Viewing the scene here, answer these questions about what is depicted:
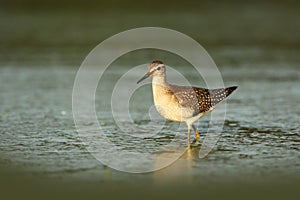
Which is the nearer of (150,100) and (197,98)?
(197,98)

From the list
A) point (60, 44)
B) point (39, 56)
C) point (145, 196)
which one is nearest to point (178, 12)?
point (60, 44)

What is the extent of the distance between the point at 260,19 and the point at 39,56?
781 cm

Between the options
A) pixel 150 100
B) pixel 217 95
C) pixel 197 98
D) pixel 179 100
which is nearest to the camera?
pixel 179 100

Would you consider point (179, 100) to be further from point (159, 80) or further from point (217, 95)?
point (217, 95)

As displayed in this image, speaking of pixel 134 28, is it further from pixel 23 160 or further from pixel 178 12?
pixel 23 160

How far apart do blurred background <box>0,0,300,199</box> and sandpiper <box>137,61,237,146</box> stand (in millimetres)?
434

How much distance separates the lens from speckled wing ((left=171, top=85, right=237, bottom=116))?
7328 millimetres

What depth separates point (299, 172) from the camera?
603 centimetres

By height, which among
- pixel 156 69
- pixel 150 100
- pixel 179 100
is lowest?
pixel 179 100

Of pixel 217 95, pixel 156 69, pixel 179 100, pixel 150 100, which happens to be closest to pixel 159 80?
pixel 156 69

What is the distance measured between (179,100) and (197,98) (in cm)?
26

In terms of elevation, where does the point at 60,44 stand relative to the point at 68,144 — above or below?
above

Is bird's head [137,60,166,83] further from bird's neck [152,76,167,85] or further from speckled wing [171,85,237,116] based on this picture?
speckled wing [171,85,237,116]

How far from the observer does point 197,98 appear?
7457mm
